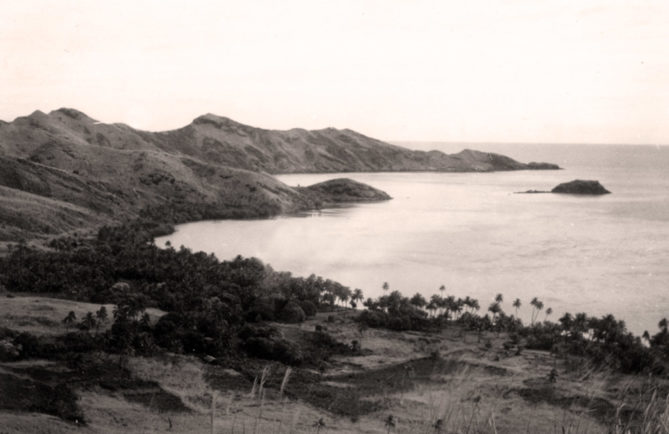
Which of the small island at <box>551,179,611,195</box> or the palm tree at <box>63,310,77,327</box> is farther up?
the small island at <box>551,179,611,195</box>

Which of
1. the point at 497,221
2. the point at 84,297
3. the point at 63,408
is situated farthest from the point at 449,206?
the point at 63,408

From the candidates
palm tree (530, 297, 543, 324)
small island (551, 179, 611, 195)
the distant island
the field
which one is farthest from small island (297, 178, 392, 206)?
the field

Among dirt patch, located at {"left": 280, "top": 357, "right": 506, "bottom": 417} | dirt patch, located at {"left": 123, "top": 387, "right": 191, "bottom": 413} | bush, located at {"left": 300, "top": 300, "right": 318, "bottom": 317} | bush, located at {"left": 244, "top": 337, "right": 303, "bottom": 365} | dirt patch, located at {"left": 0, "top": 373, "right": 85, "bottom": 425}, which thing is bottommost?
dirt patch, located at {"left": 280, "top": 357, "right": 506, "bottom": 417}

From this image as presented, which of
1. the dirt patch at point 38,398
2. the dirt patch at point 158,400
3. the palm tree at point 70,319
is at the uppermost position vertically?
the palm tree at point 70,319

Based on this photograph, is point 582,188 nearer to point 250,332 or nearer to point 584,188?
point 584,188

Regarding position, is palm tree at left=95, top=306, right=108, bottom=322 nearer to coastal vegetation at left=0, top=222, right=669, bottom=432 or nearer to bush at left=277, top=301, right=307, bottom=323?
coastal vegetation at left=0, top=222, right=669, bottom=432

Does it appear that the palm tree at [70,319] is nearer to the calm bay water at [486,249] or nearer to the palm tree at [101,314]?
the palm tree at [101,314]

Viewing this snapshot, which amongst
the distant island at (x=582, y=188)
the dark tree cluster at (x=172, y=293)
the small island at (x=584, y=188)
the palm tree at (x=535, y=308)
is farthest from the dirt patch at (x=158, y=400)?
the small island at (x=584, y=188)

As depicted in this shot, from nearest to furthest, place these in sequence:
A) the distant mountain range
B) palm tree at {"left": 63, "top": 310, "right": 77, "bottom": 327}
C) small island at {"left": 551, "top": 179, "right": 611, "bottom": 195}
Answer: palm tree at {"left": 63, "top": 310, "right": 77, "bottom": 327} < the distant mountain range < small island at {"left": 551, "top": 179, "right": 611, "bottom": 195}

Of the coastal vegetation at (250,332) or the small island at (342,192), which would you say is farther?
the small island at (342,192)

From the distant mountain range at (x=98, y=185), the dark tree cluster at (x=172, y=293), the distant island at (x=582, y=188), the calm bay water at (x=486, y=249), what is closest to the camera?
the dark tree cluster at (x=172, y=293)
